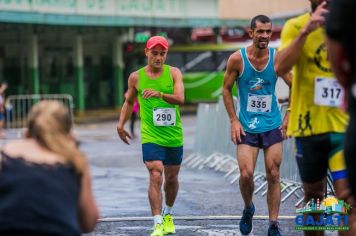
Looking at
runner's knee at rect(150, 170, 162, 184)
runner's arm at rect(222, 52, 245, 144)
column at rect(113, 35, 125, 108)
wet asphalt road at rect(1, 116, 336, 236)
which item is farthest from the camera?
column at rect(113, 35, 125, 108)

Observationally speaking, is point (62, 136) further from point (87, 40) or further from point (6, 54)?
point (87, 40)

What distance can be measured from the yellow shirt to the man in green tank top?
270 centimetres

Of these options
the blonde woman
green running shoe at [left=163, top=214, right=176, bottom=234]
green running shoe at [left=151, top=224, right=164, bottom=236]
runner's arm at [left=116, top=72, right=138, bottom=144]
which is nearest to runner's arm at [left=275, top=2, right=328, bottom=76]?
the blonde woman

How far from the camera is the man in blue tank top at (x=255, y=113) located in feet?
26.5

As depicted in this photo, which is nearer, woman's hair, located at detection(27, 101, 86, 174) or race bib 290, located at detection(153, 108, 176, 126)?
woman's hair, located at detection(27, 101, 86, 174)

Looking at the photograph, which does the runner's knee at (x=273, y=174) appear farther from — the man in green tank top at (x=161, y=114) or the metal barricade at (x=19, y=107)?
the metal barricade at (x=19, y=107)

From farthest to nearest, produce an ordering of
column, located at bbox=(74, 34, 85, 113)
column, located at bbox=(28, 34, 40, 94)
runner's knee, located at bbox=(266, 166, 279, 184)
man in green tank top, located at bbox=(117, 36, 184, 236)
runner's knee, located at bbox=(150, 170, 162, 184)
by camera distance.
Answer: column, located at bbox=(74, 34, 85, 113) → column, located at bbox=(28, 34, 40, 94) → man in green tank top, located at bbox=(117, 36, 184, 236) → runner's knee, located at bbox=(150, 170, 162, 184) → runner's knee, located at bbox=(266, 166, 279, 184)

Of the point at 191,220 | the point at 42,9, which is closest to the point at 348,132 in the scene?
the point at 191,220

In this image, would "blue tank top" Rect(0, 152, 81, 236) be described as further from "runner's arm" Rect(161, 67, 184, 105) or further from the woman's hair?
"runner's arm" Rect(161, 67, 184, 105)

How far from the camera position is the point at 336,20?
3.95 m

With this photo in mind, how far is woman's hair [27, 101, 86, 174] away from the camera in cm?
417

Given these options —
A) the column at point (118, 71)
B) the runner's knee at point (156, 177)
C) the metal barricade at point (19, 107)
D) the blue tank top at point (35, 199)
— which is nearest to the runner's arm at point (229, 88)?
the runner's knee at point (156, 177)

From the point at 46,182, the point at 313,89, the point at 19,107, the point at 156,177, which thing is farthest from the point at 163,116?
the point at 19,107

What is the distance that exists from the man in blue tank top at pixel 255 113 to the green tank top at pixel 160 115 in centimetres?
69
